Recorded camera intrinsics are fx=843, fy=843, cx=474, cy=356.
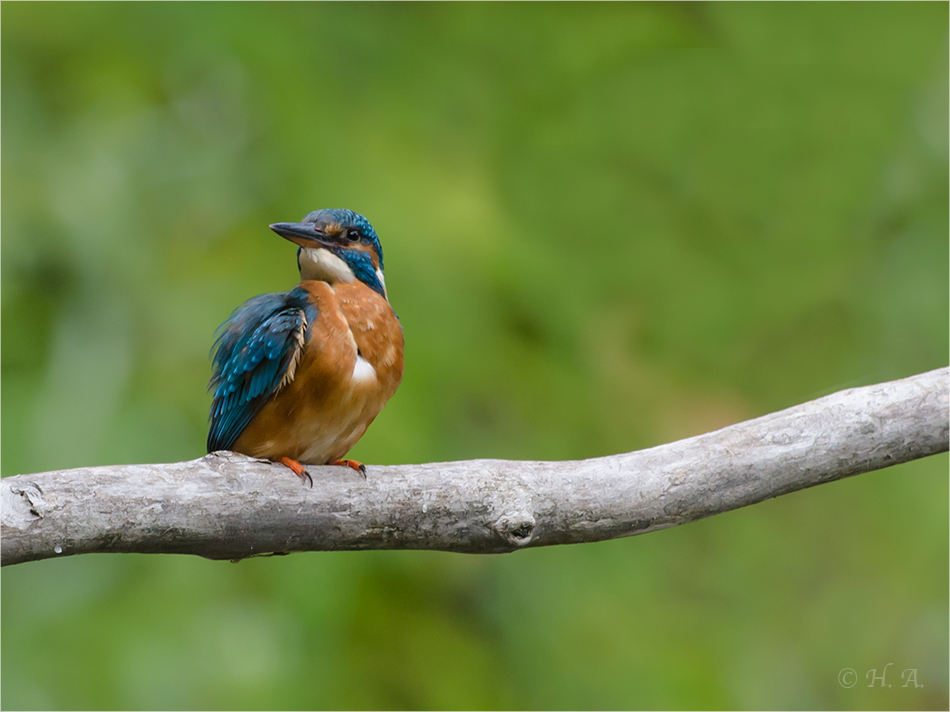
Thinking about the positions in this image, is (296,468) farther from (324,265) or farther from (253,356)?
(324,265)

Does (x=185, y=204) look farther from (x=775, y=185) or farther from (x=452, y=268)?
(x=775, y=185)

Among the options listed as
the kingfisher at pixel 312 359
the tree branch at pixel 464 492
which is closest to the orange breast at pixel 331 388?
the kingfisher at pixel 312 359

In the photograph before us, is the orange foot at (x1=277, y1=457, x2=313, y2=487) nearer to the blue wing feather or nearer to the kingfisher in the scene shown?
the kingfisher

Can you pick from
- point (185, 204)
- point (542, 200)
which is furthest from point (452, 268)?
point (185, 204)

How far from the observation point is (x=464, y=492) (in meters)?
1.27

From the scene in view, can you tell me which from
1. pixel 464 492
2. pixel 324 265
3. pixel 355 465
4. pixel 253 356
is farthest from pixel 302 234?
pixel 464 492

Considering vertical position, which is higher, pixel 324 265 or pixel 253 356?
pixel 324 265

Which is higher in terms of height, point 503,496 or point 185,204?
point 185,204

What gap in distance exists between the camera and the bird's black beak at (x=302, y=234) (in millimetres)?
1499

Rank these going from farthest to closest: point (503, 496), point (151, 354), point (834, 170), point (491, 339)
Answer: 1. point (834, 170)
2. point (491, 339)
3. point (151, 354)
4. point (503, 496)

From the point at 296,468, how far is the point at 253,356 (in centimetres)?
24

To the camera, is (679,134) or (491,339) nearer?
(491,339)

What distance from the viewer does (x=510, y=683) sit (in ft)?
→ 8.35

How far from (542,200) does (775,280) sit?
91 centimetres
